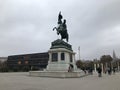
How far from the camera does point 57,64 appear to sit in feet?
106

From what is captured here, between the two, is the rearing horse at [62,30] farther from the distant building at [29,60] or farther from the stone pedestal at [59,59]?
the distant building at [29,60]

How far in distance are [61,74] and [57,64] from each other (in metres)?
5.78

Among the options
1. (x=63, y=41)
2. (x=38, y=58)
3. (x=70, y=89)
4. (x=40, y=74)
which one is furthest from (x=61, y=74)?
(x=38, y=58)

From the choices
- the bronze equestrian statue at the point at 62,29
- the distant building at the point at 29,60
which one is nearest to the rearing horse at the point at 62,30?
the bronze equestrian statue at the point at 62,29

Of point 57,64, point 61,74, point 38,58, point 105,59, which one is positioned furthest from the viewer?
point 105,59

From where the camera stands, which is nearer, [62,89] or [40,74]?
[62,89]

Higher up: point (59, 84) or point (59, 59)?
point (59, 59)

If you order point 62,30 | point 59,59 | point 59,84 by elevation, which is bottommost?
point 59,84

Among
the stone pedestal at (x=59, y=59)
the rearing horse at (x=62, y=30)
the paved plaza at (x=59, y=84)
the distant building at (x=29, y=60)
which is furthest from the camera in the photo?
the distant building at (x=29, y=60)

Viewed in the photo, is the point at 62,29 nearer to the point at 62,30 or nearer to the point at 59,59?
the point at 62,30

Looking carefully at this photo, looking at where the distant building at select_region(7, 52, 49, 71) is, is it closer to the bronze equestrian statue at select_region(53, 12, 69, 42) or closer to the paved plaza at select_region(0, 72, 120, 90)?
the bronze equestrian statue at select_region(53, 12, 69, 42)

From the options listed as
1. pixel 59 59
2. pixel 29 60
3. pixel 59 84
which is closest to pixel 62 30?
pixel 59 59

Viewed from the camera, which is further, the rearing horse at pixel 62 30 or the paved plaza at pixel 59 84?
the rearing horse at pixel 62 30

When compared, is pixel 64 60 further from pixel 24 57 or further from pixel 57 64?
pixel 24 57
